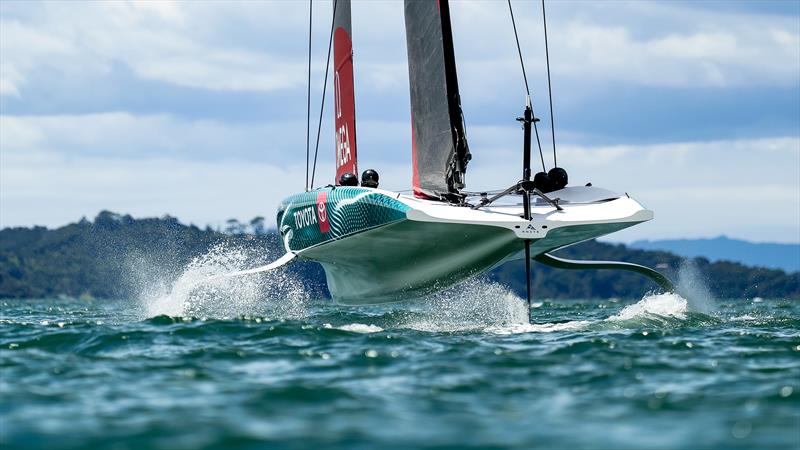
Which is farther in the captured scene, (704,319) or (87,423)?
(704,319)

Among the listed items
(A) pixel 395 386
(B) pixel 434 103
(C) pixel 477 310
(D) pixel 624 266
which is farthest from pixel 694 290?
(A) pixel 395 386

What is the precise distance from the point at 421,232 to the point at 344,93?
15.4ft

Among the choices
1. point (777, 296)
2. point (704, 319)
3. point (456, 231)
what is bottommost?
point (777, 296)

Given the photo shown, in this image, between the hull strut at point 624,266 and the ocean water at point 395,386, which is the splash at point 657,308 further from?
the ocean water at point 395,386

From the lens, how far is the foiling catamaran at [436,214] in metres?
11.9

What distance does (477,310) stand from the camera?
1536 centimetres

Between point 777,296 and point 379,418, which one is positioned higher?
point 379,418

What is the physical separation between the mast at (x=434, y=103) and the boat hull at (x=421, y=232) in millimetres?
775

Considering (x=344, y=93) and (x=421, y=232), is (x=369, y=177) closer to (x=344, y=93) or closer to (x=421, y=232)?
(x=344, y=93)

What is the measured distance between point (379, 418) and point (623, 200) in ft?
23.8

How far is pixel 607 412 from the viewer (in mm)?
6410

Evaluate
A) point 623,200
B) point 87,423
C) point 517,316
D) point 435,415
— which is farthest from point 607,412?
point 517,316

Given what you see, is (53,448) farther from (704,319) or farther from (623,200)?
(704,319)

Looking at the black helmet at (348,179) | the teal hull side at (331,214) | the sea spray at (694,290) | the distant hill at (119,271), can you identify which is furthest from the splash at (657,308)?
the distant hill at (119,271)
